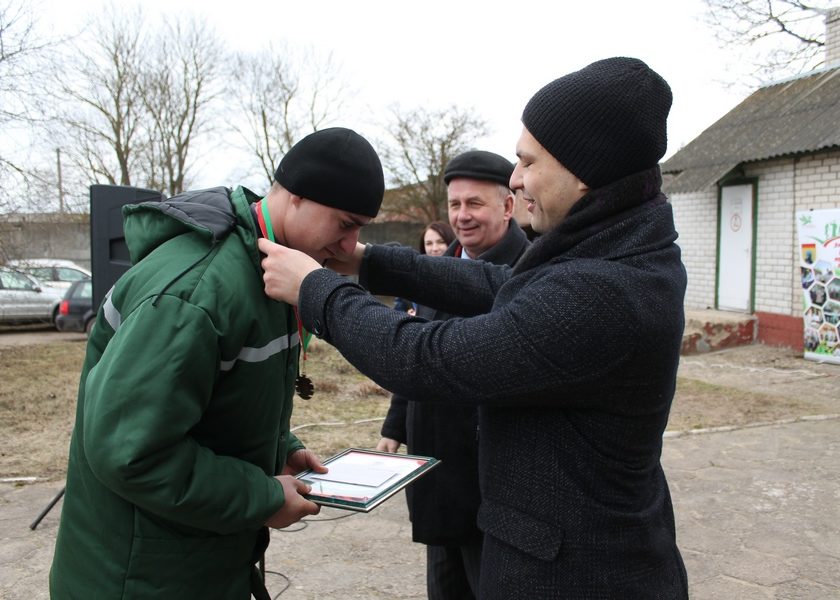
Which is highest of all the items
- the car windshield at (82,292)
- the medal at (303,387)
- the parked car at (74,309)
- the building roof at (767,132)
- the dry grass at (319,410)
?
the building roof at (767,132)

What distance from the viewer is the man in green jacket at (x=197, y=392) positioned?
1379mm

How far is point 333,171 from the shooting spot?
5.62ft

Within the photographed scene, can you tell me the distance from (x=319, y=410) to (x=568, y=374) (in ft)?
20.0

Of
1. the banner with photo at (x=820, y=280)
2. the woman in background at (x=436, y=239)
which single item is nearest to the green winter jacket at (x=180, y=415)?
the woman in background at (x=436, y=239)

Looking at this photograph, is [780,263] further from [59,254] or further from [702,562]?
[59,254]

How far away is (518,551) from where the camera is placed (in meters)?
1.51

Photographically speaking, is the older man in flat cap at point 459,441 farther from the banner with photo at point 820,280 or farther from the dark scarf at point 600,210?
the banner with photo at point 820,280

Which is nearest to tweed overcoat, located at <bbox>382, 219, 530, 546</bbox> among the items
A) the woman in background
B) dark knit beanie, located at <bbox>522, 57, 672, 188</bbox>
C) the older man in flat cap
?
the older man in flat cap

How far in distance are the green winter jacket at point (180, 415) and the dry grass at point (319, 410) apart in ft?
13.3

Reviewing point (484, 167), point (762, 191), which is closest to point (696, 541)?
point (484, 167)

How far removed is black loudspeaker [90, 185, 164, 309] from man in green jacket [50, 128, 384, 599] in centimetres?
398

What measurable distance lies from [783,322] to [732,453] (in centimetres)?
602

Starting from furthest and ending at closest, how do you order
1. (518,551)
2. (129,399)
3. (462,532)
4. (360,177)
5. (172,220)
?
(462,532)
(360,177)
(172,220)
(518,551)
(129,399)

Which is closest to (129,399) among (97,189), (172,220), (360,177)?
(172,220)
